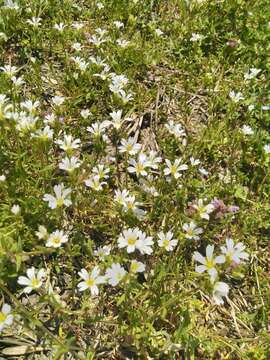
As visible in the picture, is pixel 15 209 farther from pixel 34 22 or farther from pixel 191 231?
pixel 34 22

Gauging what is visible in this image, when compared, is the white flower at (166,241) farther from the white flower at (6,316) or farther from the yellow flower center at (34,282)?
the white flower at (6,316)

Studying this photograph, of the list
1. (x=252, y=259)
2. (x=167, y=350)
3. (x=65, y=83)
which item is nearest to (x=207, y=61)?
(x=65, y=83)

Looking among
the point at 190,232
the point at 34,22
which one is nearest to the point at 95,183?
the point at 190,232

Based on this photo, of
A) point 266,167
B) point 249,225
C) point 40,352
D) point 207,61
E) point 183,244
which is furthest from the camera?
point 207,61

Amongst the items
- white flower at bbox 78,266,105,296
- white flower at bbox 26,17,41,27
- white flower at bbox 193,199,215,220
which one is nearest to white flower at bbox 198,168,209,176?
white flower at bbox 193,199,215,220

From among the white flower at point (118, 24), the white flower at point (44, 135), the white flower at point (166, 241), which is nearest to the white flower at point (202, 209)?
the white flower at point (166, 241)

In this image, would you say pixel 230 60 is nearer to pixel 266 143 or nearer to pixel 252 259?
pixel 266 143

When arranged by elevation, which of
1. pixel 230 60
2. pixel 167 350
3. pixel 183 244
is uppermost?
pixel 230 60

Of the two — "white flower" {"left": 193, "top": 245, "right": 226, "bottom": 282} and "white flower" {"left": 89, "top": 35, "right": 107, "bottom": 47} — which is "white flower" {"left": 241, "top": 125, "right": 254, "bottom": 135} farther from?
"white flower" {"left": 193, "top": 245, "right": 226, "bottom": 282}


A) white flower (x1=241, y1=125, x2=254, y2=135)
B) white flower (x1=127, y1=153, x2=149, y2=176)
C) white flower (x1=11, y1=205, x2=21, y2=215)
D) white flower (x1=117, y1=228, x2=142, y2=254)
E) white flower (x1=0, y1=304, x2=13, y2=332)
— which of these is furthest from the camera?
white flower (x1=241, y1=125, x2=254, y2=135)
